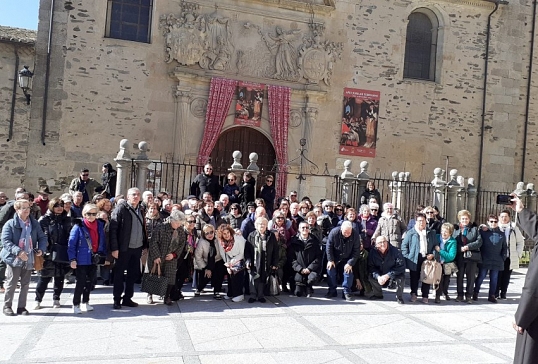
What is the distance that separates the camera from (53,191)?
15.5m

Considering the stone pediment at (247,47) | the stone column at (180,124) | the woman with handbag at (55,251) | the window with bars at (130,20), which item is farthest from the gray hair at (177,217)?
the window with bars at (130,20)

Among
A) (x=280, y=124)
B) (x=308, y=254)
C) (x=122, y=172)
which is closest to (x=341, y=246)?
(x=308, y=254)

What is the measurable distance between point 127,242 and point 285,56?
36.8 ft

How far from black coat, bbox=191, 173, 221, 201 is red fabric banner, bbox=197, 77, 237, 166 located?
4911 millimetres

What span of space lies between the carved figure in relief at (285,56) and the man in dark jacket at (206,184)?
6.69 m

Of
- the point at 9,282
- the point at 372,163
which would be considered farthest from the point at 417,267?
the point at 372,163

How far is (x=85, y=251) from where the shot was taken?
24.1ft

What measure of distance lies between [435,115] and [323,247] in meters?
11.4

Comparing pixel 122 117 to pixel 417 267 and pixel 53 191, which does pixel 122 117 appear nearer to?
pixel 53 191

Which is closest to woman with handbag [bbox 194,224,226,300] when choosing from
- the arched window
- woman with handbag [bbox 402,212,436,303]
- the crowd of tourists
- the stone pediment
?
the crowd of tourists

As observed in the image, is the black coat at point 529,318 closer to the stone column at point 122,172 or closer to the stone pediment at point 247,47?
the stone column at point 122,172

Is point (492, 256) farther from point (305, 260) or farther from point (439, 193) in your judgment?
point (439, 193)

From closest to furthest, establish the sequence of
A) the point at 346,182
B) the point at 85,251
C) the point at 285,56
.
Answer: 1. the point at 85,251
2. the point at 346,182
3. the point at 285,56

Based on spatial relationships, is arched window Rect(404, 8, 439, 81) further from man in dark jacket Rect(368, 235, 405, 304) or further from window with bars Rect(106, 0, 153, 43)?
man in dark jacket Rect(368, 235, 405, 304)
